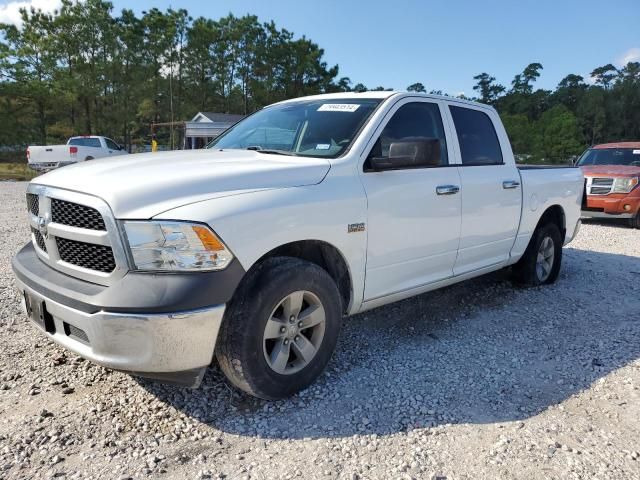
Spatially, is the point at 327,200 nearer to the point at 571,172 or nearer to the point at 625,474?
the point at 625,474

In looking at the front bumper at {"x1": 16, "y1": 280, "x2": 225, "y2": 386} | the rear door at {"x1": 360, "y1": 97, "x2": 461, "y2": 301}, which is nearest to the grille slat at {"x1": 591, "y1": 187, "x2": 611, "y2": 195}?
the rear door at {"x1": 360, "y1": 97, "x2": 461, "y2": 301}

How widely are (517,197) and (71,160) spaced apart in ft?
66.0

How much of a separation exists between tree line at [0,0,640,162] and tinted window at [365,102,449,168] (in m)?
36.9

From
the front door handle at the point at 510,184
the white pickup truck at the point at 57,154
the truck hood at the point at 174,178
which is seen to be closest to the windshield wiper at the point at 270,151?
the truck hood at the point at 174,178

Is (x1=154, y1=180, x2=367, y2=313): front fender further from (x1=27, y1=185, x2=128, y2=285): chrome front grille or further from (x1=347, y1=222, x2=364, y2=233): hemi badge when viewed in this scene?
(x1=27, y1=185, x2=128, y2=285): chrome front grille

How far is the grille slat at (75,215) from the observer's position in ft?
8.12

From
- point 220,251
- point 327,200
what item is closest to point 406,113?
point 327,200

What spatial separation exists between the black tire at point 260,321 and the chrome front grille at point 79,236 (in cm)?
63

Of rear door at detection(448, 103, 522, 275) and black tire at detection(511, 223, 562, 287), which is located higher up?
rear door at detection(448, 103, 522, 275)

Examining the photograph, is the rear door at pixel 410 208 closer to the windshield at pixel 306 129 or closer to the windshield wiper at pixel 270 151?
the windshield at pixel 306 129

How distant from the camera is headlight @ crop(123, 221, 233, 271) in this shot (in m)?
2.35

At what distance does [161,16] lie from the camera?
1859 inches

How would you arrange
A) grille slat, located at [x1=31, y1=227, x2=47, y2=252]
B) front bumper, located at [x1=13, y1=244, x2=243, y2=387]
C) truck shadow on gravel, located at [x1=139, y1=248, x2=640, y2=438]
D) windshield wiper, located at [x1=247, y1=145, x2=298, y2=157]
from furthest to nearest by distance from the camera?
windshield wiper, located at [x1=247, y1=145, x2=298, y2=157] < grille slat, located at [x1=31, y1=227, x2=47, y2=252] < truck shadow on gravel, located at [x1=139, y1=248, x2=640, y2=438] < front bumper, located at [x1=13, y1=244, x2=243, y2=387]

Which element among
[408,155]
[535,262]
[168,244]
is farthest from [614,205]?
[168,244]
